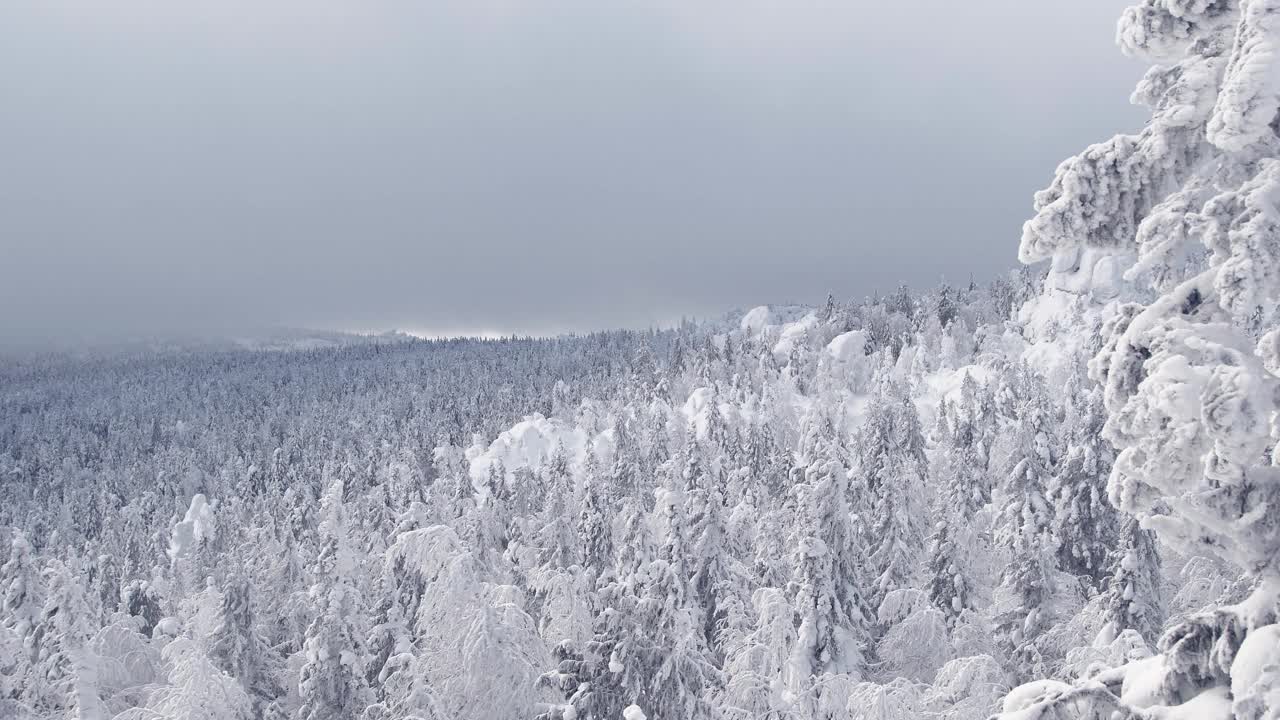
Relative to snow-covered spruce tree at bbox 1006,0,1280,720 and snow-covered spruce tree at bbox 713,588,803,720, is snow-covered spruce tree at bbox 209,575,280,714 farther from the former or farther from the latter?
snow-covered spruce tree at bbox 1006,0,1280,720

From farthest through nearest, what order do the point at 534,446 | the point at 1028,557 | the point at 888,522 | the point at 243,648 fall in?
the point at 534,446 < the point at 888,522 < the point at 1028,557 < the point at 243,648

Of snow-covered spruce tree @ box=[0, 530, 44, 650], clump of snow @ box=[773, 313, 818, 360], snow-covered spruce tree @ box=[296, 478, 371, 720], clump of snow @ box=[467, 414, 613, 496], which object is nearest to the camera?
snow-covered spruce tree @ box=[296, 478, 371, 720]

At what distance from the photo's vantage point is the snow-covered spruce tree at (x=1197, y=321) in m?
4.77

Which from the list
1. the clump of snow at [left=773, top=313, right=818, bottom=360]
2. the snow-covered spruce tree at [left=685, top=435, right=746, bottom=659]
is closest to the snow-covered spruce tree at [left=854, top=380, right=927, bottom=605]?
the snow-covered spruce tree at [left=685, top=435, right=746, bottom=659]

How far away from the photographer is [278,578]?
100 ft

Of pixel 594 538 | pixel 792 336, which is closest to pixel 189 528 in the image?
pixel 594 538

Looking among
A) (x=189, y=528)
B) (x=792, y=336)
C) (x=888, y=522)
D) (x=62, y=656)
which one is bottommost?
(x=189, y=528)

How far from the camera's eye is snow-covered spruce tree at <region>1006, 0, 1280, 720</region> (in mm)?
4773

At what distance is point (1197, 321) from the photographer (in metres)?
5.49

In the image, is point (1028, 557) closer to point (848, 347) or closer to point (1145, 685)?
point (1145, 685)

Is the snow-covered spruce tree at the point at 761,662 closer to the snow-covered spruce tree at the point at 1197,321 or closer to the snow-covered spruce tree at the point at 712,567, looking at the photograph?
the snow-covered spruce tree at the point at 712,567

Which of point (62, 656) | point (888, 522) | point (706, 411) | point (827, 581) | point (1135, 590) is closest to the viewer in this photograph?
point (62, 656)

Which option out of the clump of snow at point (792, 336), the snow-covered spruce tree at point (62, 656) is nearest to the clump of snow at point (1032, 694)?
the snow-covered spruce tree at point (62, 656)

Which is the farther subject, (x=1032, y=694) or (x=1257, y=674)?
(x=1032, y=694)
